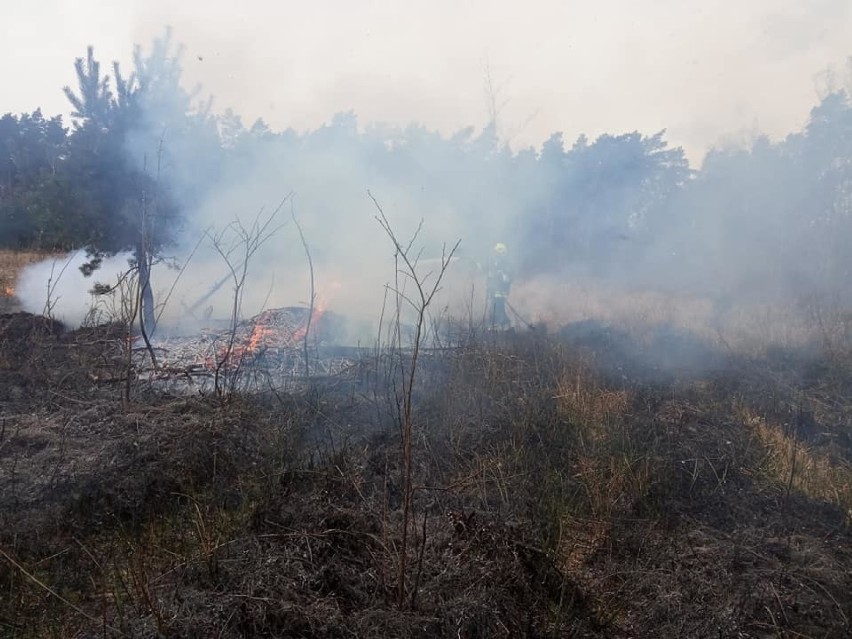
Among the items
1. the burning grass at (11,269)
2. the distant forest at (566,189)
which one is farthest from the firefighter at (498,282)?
the burning grass at (11,269)

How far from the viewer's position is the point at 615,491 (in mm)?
4402

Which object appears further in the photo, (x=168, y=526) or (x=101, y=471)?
(x=101, y=471)

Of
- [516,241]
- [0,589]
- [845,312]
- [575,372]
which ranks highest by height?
[516,241]

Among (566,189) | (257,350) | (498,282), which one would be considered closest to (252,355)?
(257,350)

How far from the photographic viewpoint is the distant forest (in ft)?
32.2

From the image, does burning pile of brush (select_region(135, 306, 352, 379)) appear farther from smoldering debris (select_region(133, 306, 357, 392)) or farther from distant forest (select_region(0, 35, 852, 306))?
distant forest (select_region(0, 35, 852, 306))

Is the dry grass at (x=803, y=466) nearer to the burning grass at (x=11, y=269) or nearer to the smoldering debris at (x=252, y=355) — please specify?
the smoldering debris at (x=252, y=355)

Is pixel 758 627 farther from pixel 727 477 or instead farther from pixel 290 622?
pixel 290 622

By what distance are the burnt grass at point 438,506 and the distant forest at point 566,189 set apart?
14.0 ft

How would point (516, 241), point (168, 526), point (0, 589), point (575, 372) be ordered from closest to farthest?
point (0, 589) → point (168, 526) → point (575, 372) → point (516, 241)

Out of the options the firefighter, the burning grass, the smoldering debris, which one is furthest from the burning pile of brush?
the burning grass

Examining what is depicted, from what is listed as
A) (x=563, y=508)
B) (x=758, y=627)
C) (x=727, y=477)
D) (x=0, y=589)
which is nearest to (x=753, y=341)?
(x=727, y=477)

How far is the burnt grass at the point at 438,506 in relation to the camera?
2.89 m

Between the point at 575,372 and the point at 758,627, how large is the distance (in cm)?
421
